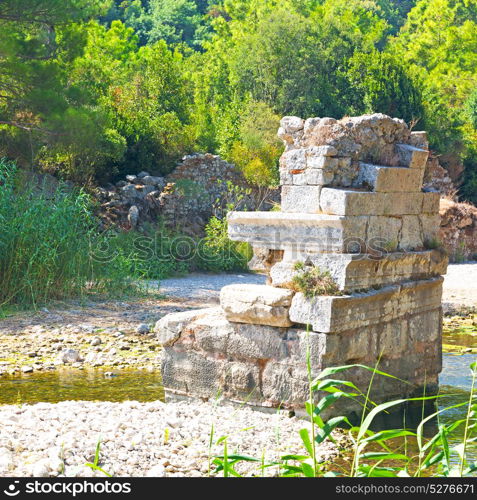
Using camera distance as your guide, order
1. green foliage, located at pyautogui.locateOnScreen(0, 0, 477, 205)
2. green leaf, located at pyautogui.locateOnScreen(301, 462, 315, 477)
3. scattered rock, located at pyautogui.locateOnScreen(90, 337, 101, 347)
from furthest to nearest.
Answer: green foliage, located at pyautogui.locateOnScreen(0, 0, 477, 205) → scattered rock, located at pyautogui.locateOnScreen(90, 337, 101, 347) → green leaf, located at pyautogui.locateOnScreen(301, 462, 315, 477)

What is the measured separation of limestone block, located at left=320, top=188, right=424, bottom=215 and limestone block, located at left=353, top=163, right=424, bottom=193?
0.05m

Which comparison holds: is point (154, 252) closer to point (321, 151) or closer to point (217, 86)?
point (321, 151)

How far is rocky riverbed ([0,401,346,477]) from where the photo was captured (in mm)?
5109

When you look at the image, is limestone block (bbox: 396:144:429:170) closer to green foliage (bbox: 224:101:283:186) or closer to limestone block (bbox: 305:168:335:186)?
limestone block (bbox: 305:168:335:186)

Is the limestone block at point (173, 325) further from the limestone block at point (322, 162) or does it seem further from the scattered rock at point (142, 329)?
the scattered rock at point (142, 329)

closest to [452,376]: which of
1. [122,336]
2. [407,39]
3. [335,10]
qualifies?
[122,336]

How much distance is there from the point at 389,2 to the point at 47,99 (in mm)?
39691

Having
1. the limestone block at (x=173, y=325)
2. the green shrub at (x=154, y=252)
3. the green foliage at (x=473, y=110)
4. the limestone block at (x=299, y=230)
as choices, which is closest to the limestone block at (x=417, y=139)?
the limestone block at (x=299, y=230)

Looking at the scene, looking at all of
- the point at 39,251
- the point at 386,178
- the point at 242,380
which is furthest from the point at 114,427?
the point at 39,251

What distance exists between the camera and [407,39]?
41156 mm

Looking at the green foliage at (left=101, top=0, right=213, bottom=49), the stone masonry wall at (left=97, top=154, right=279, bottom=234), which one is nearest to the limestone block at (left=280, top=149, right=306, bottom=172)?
the stone masonry wall at (left=97, top=154, right=279, bottom=234)

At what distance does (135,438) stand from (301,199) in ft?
8.25

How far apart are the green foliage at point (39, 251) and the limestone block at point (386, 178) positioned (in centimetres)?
509

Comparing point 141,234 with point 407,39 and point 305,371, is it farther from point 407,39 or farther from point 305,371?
point 407,39
